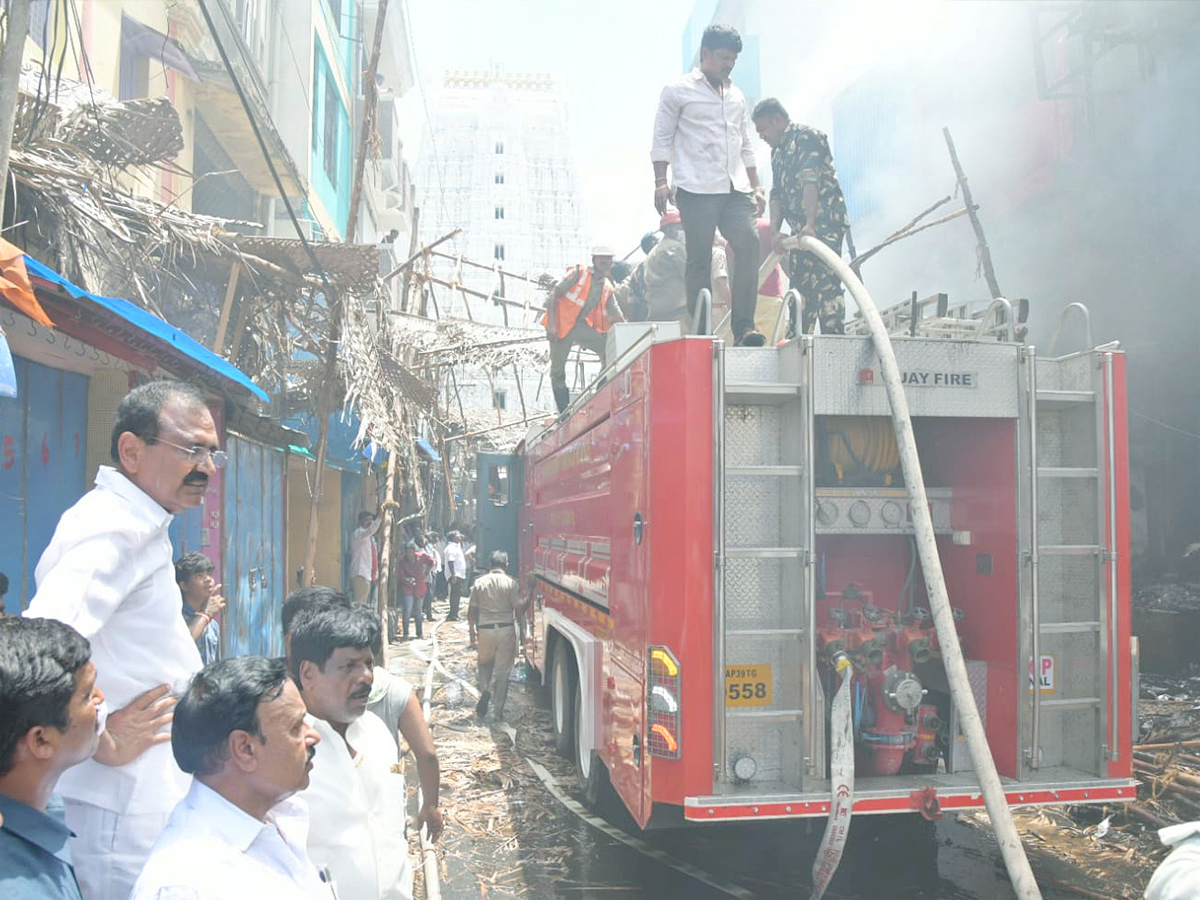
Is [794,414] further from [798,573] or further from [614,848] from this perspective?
[614,848]

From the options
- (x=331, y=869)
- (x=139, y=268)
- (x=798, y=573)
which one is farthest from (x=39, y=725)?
(x=139, y=268)

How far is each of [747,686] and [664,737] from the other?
1.58 feet

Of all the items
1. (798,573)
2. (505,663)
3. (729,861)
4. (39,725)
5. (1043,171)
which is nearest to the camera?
(39,725)

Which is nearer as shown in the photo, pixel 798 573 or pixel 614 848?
pixel 798 573

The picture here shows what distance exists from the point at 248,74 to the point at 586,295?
25.4 feet

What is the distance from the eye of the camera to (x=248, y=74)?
1410cm

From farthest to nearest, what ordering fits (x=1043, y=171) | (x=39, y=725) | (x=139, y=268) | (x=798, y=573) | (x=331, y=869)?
(x=1043, y=171) → (x=139, y=268) → (x=798, y=573) → (x=331, y=869) → (x=39, y=725)

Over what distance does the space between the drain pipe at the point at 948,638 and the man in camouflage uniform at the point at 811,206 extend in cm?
171

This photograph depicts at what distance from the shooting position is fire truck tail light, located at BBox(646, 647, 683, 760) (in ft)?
14.6

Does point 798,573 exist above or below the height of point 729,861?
above

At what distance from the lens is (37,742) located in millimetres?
1701

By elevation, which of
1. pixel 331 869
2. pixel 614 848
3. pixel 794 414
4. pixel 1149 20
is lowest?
pixel 614 848

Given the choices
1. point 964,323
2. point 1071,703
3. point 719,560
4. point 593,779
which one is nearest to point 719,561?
point 719,560

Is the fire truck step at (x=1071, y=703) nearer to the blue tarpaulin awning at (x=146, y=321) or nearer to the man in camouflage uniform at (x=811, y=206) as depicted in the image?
the man in camouflage uniform at (x=811, y=206)
